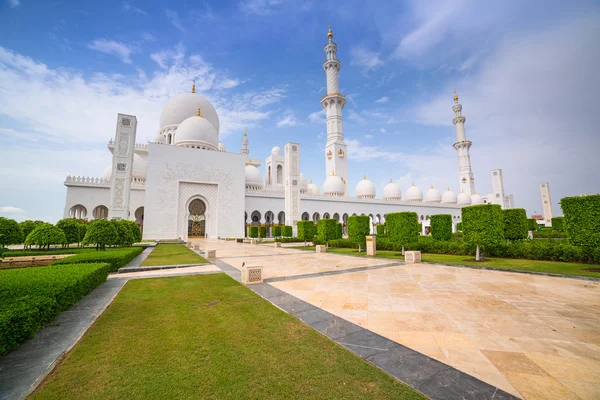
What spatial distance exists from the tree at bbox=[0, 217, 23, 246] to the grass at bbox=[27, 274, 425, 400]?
36.8 ft

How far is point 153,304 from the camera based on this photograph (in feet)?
15.8

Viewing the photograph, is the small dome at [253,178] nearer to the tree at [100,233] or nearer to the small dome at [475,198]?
the tree at [100,233]

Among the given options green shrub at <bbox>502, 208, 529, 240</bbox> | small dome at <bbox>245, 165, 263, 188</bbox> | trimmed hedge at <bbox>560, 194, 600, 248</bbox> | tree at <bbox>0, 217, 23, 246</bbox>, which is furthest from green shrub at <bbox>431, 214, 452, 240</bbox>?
small dome at <bbox>245, 165, 263, 188</bbox>

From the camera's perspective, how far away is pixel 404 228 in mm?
13078

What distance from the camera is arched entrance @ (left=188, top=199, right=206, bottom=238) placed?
96.1ft

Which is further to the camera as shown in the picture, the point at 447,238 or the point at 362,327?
the point at 447,238

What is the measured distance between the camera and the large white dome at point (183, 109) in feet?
116

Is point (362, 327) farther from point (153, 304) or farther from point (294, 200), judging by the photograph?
point (294, 200)

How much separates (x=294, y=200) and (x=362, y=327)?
28.1 meters

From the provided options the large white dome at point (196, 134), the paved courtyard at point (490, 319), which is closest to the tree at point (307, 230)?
the paved courtyard at point (490, 319)

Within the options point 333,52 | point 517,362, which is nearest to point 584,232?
point 517,362

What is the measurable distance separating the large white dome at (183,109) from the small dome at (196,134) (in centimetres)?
405

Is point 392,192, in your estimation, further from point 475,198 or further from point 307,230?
point 307,230

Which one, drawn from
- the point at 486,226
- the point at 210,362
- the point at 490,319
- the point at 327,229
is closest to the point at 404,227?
the point at 486,226
